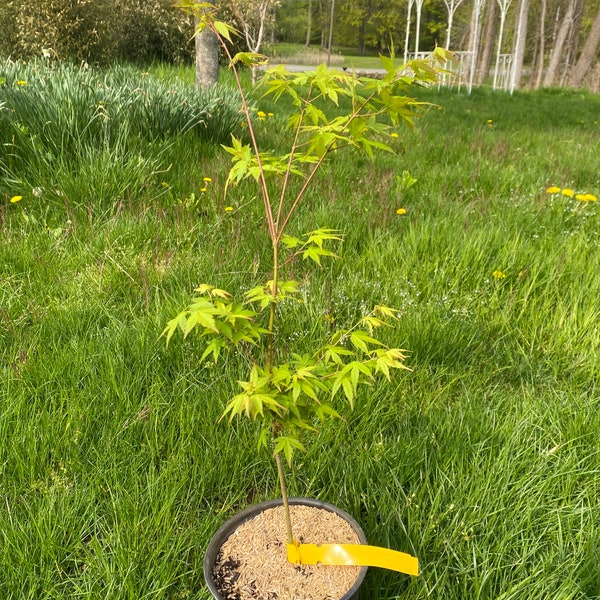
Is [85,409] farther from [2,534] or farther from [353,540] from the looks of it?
[353,540]

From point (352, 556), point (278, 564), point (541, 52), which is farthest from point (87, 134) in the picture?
point (541, 52)

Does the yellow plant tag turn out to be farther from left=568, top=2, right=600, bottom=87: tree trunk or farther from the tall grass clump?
left=568, top=2, right=600, bottom=87: tree trunk

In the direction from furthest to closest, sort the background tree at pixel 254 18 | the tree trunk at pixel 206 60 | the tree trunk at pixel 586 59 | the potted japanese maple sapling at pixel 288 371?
the tree trunk at pixel 586 59, the tree trunk at pixel 206 60, the background tree at pixel 254 18, the potted japanese maple sapling at pixel 288 371

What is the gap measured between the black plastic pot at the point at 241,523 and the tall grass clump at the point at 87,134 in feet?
7.15

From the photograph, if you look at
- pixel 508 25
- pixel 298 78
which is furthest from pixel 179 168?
pixel 508 25

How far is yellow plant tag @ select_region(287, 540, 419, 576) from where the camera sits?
108cm

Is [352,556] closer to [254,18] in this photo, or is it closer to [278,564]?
[278,564]

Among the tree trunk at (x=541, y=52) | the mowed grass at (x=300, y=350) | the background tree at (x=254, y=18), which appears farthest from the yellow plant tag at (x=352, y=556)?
the tree trunk at (x=541, y=52)

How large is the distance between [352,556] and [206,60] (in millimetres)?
5821

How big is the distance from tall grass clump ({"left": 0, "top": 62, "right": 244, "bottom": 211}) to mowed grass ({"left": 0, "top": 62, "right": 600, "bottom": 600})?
0.02 metres

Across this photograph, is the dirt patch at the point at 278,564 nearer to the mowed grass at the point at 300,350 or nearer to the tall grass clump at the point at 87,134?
the mowed grass at the point at 300,350

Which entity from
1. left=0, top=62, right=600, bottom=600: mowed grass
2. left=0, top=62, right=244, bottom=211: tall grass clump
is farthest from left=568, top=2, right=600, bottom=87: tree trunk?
left=0, top=62, right=244, bottom=211: tall grass clump

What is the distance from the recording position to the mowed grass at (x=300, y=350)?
1303 mm

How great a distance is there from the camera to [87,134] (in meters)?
3.41
